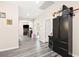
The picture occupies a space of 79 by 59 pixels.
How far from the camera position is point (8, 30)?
6.09m

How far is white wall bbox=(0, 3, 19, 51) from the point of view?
19.1 feet

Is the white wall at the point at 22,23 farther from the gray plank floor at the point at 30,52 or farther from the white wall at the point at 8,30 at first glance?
the gray plank floor at the point at 30,52

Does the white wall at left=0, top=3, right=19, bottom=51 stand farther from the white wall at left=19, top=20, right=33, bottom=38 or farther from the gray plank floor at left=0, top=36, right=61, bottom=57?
the white wall at left=19, top=20, right=33, bottom=38

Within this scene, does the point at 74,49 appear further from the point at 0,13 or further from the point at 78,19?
the point at 0,13

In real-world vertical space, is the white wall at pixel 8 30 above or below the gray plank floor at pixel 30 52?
above

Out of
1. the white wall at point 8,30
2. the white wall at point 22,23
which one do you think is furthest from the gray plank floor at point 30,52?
the white wall at point 22,23

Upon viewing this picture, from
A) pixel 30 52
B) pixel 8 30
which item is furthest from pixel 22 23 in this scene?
pixel 30 52

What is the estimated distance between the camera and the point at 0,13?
227 inches

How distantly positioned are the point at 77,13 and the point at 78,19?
241 mm

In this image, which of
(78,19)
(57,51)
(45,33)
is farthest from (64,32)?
(45,33)

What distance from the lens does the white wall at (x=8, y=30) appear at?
5.82 metres

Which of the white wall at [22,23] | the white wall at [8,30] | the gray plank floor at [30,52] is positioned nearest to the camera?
the gray plank floor at [30,52]

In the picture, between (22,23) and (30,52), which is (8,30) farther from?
(22,23)

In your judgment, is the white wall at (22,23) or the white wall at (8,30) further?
the white wall at (22,23)
